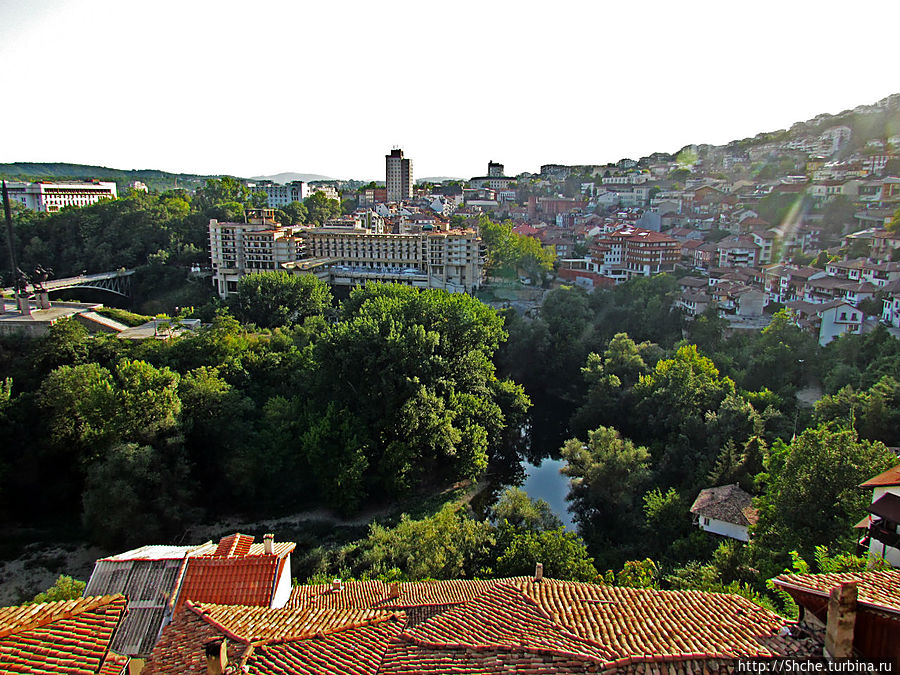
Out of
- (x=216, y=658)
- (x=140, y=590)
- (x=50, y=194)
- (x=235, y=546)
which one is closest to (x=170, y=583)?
(x=140, y=590)

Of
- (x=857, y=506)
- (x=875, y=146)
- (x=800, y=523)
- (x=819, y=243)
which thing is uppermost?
(x=875, y=146)

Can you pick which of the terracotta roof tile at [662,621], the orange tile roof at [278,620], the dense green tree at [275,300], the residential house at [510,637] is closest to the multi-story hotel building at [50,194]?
the dense green tree at [275,300]

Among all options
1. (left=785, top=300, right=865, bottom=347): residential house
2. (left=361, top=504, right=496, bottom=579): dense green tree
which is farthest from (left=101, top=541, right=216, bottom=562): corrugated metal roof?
(left=785, top=300, right=865, bottom=347): residential house

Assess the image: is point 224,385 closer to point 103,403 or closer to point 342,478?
point 103,403

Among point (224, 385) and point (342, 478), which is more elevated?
point (224, 385)

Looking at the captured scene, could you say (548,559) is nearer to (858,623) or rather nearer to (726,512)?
(726,512)

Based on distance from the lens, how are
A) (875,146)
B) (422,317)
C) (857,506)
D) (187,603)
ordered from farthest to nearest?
(875,146), (422,317), (857,506), (187,603)

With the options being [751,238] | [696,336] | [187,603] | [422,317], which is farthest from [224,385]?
[751,238]
